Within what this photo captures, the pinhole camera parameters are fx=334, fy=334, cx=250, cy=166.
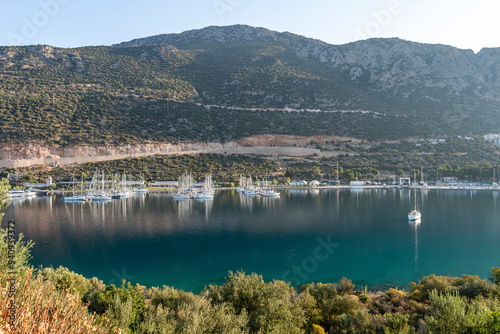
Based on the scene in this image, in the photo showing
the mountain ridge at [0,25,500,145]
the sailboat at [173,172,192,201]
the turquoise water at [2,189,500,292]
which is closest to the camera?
the turquoise water at [2,189,500,292]

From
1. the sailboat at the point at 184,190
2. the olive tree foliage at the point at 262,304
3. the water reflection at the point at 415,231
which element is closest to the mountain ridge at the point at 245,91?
the sailboat at the point at 184,190

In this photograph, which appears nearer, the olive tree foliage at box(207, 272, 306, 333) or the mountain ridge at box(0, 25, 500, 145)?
the olive tree foliage at box(207, 272, 306, 333)

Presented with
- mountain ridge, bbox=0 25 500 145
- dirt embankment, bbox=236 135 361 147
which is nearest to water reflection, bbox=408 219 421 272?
dirt embankment, bbox=236 135 361 147

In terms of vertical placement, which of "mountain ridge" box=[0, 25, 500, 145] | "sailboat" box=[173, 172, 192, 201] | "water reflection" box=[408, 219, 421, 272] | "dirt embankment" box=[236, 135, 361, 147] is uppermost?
"mountain ridge" box=[0, 25, 500, 145]

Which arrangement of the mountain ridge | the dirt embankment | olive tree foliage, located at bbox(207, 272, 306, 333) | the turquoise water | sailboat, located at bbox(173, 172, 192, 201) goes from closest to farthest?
olive tree foliage, located at bbox(207, 272, 306, 333) < the turquoise water < sailboat, located at bbox(173, 172, 192, 201) < the mountain ridge < the dirt embankment

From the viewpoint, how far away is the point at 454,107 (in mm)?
91250

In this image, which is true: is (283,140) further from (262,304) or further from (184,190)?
(262,304)

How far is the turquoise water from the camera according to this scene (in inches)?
734

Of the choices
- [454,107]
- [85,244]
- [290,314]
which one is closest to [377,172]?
[454,107]

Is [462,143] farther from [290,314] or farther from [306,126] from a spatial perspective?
[290,314]

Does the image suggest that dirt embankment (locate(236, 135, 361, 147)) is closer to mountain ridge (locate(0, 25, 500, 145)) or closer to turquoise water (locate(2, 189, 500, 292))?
mountain ridge (locate(0, 25, 500, 145))

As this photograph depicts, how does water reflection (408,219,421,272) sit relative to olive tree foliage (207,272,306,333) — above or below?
below

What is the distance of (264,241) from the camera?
25.5m

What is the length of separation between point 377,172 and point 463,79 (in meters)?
56.6
